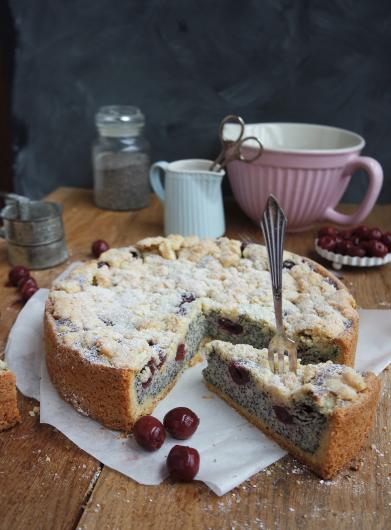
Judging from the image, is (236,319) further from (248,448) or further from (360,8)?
(360,8)

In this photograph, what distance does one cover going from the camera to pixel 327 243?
113 inches

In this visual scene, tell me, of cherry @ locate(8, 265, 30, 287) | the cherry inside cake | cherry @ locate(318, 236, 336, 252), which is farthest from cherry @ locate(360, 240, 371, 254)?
cherry @ locate(8, 265, 30, 287)

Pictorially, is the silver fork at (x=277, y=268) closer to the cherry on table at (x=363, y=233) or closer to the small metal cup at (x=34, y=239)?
the cherry on table at (x=363, y=233)

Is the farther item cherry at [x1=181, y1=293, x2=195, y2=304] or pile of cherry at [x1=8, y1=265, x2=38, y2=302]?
pile of cherry at [x1=8, y1=265, x2=38, y2=302]

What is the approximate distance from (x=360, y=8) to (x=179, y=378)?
231 cm

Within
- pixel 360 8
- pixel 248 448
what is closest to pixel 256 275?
pixel 248 448

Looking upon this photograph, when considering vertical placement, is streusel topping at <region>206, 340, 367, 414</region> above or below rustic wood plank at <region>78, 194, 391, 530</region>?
above

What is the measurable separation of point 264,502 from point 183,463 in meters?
0.24

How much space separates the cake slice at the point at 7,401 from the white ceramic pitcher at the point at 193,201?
56.4 inches

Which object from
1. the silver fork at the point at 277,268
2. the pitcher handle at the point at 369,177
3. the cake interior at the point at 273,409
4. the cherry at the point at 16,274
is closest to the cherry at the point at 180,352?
the cake interior at the point at 273,409

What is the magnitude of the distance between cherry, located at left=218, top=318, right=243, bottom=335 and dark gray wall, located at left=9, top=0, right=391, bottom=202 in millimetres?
1665

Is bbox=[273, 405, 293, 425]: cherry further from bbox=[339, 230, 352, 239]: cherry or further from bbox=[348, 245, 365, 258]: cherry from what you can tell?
bbox=[339, 230, 352, 239]: cherry

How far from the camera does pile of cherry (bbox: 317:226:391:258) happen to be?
2820 millimetres

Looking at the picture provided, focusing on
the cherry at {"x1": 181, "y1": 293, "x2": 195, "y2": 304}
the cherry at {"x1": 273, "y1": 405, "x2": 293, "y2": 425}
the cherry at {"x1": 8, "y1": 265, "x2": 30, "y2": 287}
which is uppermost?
→ the cherry at {"x1": 273, "y1": 405, "x2": 293, "y2": 425}
